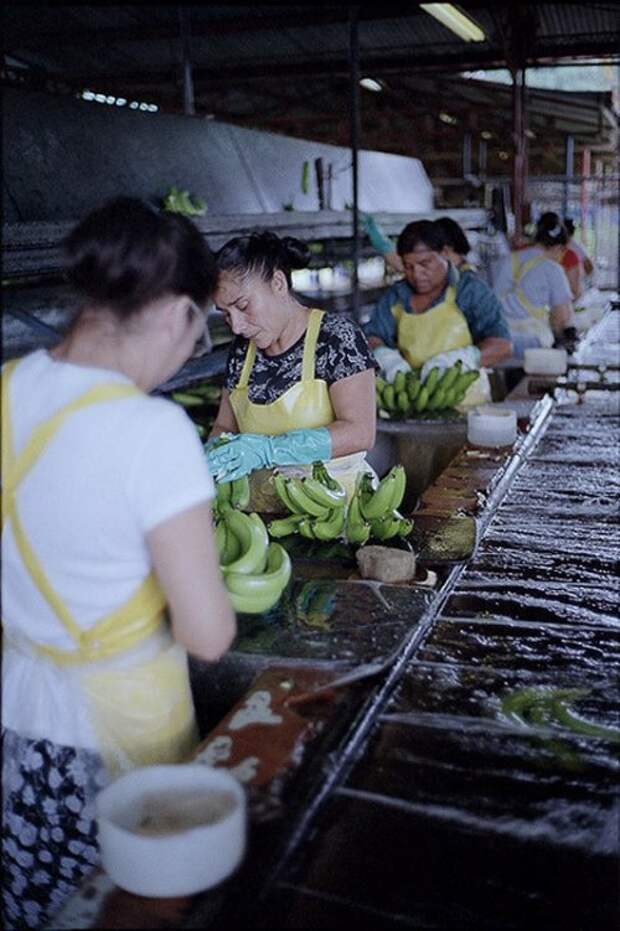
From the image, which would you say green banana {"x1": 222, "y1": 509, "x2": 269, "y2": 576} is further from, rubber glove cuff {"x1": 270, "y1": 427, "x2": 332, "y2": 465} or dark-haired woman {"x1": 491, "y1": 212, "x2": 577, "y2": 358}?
dark-haired woman {"x1": 491, "y1": 212, "x2": 577, "y2": 358}

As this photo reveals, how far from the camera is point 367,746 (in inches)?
78.0

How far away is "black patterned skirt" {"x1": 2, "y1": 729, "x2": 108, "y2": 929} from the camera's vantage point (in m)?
1.87

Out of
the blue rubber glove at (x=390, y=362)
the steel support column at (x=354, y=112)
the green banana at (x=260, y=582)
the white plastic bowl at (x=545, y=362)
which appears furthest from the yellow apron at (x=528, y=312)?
the green banana at (x=260, y=582)

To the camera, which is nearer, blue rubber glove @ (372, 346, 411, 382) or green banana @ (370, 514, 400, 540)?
green banana @ (370, 514, 400, 540)

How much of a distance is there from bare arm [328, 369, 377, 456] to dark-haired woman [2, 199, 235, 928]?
1.52 metres

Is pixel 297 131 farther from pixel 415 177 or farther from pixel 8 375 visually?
pixel 8 375

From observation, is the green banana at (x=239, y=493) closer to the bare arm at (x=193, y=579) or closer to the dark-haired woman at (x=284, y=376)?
the dark-haired woman at (x=284, y=376)

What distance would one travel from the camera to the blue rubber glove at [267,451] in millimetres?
3139

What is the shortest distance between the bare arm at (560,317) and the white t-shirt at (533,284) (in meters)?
0.06

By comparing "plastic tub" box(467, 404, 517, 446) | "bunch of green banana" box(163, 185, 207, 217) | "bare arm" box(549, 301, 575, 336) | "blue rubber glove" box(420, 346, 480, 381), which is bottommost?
"plastic tub" box(467, 404, 517, 446)

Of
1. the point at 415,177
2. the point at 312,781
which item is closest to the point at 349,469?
the point at 312,781

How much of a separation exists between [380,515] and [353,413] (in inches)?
19.7

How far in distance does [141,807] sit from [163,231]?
94 cm

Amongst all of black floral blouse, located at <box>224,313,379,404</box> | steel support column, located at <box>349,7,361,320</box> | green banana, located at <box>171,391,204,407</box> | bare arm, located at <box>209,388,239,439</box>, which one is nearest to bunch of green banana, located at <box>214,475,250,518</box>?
black floral blouse, located at <box>224,313,379,404</box>
